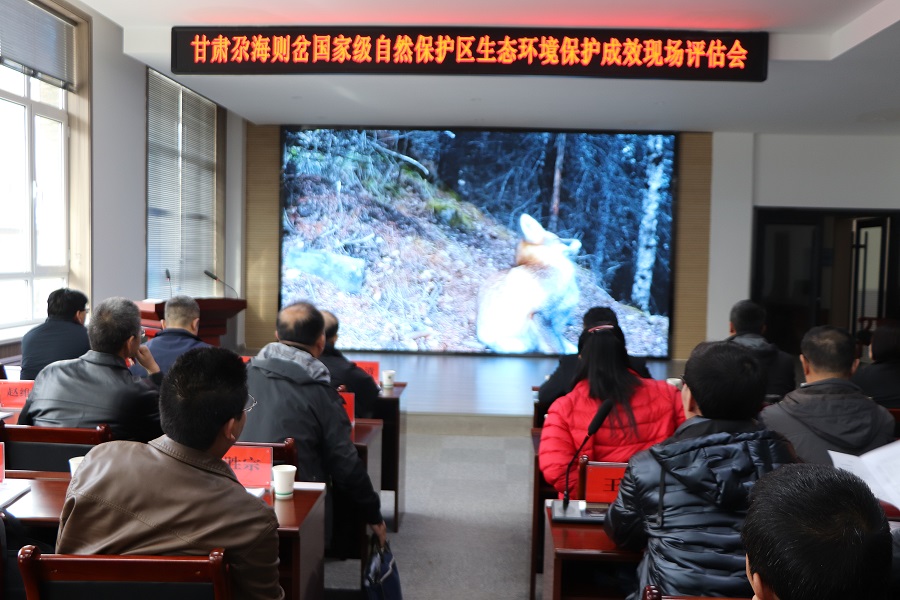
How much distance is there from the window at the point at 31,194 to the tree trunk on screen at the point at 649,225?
600 cm

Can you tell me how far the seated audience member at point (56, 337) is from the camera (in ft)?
11.9

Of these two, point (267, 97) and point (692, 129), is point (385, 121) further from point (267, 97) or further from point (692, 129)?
point (692, 129)

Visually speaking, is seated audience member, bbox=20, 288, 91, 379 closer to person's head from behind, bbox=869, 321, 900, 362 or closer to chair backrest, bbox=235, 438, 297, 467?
chair backrest, bbox=235, 438, 297, 467

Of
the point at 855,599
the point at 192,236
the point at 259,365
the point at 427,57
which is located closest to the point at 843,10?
the point at 427,57

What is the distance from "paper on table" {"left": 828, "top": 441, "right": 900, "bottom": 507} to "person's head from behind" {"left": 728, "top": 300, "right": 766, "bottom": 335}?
2.01 metres

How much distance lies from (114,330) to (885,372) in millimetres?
3160

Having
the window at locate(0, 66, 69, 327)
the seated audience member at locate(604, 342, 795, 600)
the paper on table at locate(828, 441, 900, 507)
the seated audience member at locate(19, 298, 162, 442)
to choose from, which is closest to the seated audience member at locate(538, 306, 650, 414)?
the paper on table at locate(828, 441, 900, 507)

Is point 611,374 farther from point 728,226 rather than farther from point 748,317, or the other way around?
point 728,226

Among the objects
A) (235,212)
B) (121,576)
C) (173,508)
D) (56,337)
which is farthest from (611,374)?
(235,212)

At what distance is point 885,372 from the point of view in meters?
3.43

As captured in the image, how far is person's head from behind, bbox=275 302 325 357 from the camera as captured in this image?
8.89 feet

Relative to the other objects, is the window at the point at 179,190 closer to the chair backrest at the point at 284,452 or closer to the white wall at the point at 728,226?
the chair backrest at the point at 284,452

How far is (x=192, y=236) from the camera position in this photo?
8.15 meters

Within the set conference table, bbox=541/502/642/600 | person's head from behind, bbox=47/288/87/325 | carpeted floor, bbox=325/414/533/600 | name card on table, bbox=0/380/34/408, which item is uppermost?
person's head from behind, bbox=47/288/87/325
